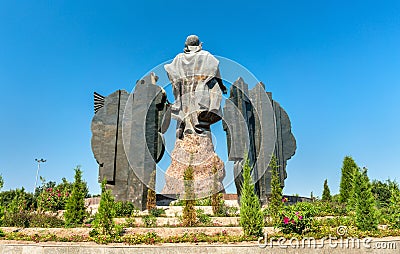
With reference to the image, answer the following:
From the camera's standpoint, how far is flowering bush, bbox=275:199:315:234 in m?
7.70

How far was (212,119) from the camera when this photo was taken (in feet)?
48.2

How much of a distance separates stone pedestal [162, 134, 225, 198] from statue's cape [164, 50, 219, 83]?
276 centimetres

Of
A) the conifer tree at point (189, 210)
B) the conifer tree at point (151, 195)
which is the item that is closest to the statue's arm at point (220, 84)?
the conifer tree at point (151, 195)

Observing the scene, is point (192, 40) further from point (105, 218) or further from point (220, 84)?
point (105, 218)

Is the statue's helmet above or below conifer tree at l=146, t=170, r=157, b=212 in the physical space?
→ above

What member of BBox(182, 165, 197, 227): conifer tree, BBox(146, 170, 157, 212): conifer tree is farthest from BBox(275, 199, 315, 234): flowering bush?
BBox(146, 170, 157, 212): conifer tree

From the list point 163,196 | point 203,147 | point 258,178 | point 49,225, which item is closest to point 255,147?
point 258,178

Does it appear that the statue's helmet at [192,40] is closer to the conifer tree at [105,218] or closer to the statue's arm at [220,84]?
the statue's arm at [220,84]

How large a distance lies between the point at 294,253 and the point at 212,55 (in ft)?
34.5

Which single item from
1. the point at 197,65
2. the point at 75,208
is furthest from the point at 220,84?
the point at 75,208

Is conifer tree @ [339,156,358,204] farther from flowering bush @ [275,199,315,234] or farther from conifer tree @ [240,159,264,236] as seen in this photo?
conifer tree @ [240,159,264,236]

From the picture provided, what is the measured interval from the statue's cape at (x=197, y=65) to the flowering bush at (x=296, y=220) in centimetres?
824

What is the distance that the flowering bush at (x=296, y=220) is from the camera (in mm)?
7703

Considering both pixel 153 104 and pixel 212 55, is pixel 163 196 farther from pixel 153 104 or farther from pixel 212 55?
pixel 212 55
